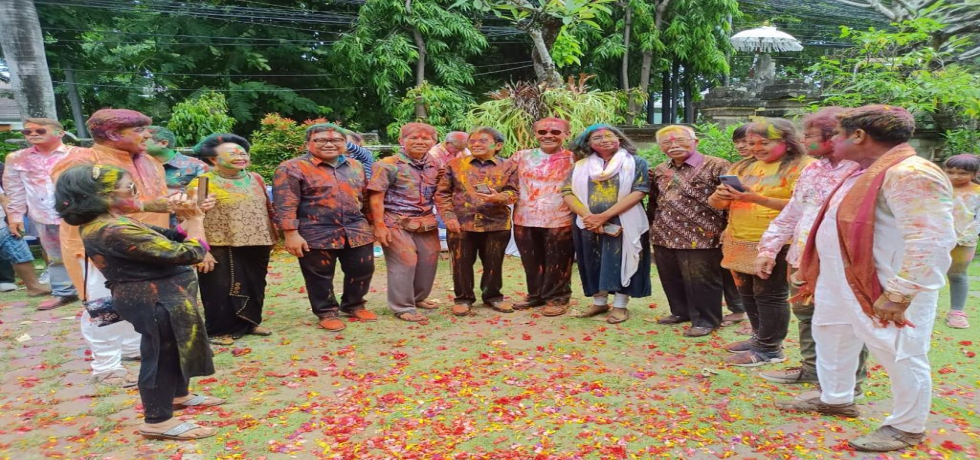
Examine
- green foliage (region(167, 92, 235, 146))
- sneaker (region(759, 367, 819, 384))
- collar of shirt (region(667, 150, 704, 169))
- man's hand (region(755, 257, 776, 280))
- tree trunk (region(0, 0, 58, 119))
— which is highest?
tree trunk (region(0, 0, 58, 119))

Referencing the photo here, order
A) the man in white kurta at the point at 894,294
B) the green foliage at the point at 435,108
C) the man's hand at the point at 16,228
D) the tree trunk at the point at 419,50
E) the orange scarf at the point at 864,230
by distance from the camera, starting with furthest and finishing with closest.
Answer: the tree trunk at the point at 419,50 < the green foliage at the point at 435,108 < the man's hand at the point at 16,228 < the orange scarf at the point at 864,230 < the man in white kurta at the point at 894,294

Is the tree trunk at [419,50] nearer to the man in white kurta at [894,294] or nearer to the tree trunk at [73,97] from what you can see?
the tree trunk at [73,97]

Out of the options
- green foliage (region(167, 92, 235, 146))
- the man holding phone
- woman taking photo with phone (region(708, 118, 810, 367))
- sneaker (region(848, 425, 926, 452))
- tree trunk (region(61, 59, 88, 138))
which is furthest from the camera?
tree trunk (region(61, 59, 88, 138))

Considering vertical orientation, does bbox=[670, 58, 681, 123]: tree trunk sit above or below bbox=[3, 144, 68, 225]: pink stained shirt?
above

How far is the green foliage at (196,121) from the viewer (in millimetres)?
11594

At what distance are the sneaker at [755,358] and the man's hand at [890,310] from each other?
58.3 inches

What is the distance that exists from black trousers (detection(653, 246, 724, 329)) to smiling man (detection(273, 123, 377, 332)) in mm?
2457

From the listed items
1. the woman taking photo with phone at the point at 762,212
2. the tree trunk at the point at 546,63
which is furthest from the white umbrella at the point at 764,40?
the woman taking photo with phone at the point at 762,212

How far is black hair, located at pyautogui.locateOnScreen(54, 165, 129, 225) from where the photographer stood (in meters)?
2.84

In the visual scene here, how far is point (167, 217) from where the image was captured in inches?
169

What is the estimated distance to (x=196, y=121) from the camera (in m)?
11.6

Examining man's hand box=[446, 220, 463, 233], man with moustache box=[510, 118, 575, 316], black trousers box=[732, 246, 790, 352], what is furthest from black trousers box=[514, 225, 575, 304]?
black trousers box=[732, 246, 790, 352]

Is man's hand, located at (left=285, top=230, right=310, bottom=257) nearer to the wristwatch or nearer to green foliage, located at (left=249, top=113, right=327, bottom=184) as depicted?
the wristwatch

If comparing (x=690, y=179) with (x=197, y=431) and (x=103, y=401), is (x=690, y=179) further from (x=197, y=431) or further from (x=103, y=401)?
(x=103, y=401)
